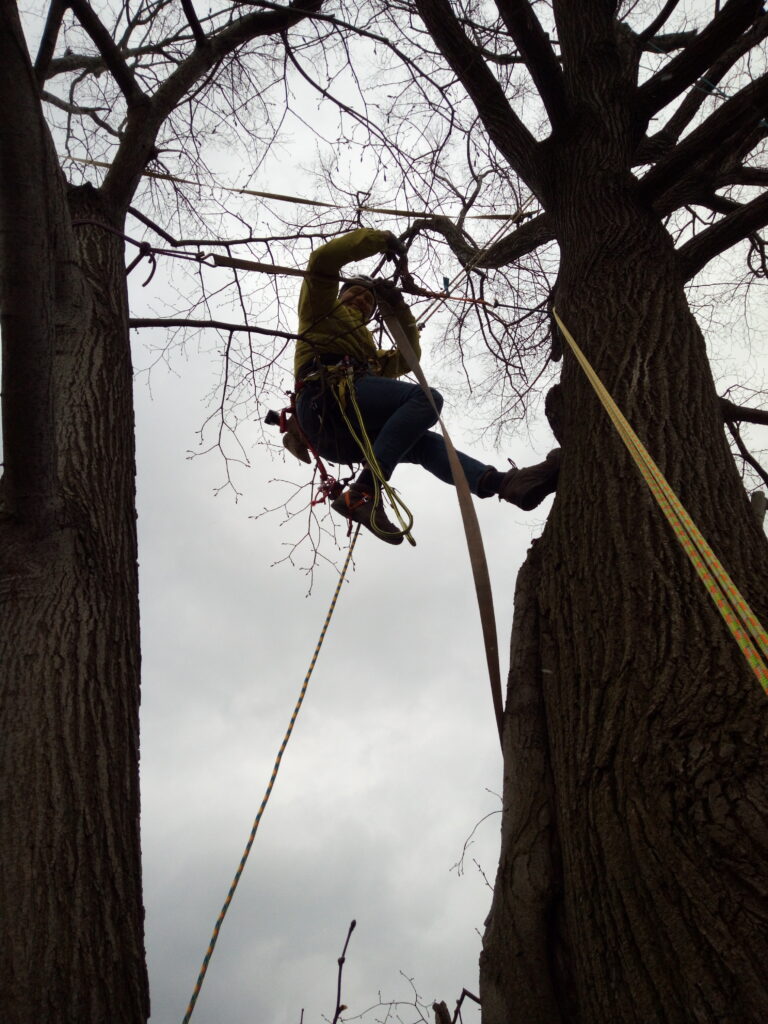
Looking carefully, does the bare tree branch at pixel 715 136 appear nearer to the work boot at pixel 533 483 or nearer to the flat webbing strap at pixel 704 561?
the flat webbing strap at pixel 704 561

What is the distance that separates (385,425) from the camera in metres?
3.29

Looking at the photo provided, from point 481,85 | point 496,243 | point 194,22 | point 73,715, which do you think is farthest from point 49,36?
point 496,243

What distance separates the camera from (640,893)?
1.37 meters

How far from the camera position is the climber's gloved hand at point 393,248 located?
10.5 ft

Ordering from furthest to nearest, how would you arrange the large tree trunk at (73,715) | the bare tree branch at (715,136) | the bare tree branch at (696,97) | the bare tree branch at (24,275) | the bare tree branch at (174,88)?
the bare tree branch at (696,97) → the bare tree branch at (174,88) → the bare tree branch at (715,136) → the bare tree branch at (24,275) → the large tree trunk at (73,715)

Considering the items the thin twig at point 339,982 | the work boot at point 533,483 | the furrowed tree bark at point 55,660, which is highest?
the work boot at point 533,483

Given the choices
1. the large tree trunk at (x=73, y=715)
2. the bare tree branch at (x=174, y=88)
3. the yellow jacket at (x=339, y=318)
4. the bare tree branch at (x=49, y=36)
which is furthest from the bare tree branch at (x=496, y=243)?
the large tree trunk at (x=73, y=715)

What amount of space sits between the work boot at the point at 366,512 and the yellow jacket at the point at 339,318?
609 millimetres

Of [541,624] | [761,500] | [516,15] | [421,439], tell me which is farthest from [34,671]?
[516,15]

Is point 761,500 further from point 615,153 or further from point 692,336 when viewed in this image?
point 615,153

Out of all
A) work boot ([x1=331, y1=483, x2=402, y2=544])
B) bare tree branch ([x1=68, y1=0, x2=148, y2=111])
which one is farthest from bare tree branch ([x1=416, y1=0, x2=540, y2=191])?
work boot ([x1=331, y1=483, x2=402, y2=544])

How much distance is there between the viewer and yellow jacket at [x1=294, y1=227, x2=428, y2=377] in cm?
315

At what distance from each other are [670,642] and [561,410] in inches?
47.2

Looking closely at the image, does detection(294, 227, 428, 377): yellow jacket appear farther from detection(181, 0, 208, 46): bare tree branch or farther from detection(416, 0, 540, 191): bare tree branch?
detection(181, 0, 208, 46): bare tree branch
